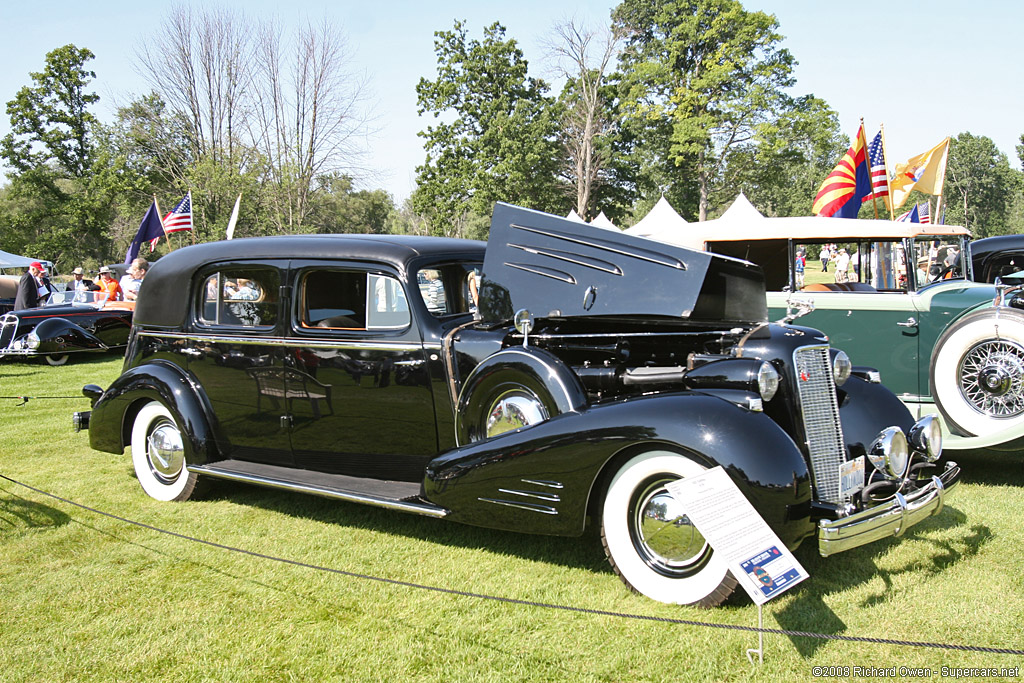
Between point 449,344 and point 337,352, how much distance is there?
30.3 inches

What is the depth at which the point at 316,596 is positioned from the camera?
3572mm

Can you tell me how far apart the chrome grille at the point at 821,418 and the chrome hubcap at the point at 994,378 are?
2.39m

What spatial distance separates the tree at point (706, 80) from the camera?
35438 millimetres

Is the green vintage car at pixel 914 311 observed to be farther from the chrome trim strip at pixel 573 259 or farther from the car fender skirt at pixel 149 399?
the car fender skirt at pixel 149 399

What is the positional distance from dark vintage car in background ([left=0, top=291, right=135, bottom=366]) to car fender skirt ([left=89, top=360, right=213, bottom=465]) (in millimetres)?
7247

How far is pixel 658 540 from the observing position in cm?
331

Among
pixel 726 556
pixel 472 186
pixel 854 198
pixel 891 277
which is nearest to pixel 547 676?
pixel 726 556

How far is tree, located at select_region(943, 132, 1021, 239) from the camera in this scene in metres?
76.2

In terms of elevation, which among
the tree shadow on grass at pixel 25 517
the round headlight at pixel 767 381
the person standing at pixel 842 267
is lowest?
the tree shadow on grass at pixel 25 517

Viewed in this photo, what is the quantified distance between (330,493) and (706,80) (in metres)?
35.7

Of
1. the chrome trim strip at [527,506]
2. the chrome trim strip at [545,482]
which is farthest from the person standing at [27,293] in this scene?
the chrome trim strip at [545,482]

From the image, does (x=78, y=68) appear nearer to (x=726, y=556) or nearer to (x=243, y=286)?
(x=243, y=286)

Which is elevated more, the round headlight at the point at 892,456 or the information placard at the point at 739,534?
the round headlight at the point at 892,456

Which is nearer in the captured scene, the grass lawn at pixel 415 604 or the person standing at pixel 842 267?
the grass lawn at pixel 415 604
